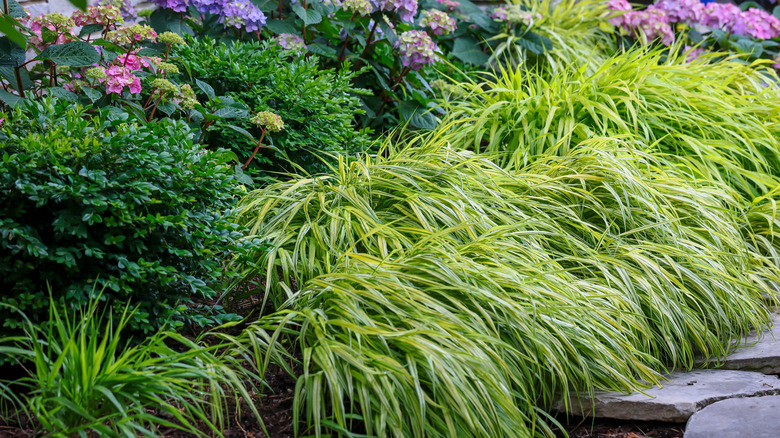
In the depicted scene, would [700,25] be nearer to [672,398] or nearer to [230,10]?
[230,10]

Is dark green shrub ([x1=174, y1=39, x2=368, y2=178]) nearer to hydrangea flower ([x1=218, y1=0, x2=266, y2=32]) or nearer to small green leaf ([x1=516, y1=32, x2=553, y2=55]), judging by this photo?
hydrangea flower ([x1=218, y1=0, x2=266, y2=32])

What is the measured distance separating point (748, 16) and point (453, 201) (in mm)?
3867

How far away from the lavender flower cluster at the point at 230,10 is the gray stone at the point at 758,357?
2.34 m

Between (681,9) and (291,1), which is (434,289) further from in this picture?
(681,9)

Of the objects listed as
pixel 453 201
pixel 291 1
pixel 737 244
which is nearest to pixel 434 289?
pixel 453 201

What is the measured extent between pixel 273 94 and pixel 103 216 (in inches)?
45.1

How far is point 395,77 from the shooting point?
3.17 meters

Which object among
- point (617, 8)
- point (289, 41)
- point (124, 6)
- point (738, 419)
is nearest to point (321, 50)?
point (289, 41)

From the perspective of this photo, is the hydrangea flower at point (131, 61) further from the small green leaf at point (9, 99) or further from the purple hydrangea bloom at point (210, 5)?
the purple hydrangea bloom at point (210, 5)

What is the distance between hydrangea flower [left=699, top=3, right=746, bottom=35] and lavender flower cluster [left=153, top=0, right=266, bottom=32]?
3472 mm

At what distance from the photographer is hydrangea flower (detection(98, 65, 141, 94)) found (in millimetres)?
1952

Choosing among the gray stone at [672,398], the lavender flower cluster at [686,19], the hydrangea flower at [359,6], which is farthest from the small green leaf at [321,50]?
the lavender flower cluster at [686,19]

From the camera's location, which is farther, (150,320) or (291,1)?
(291,1)

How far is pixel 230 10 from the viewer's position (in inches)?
104
